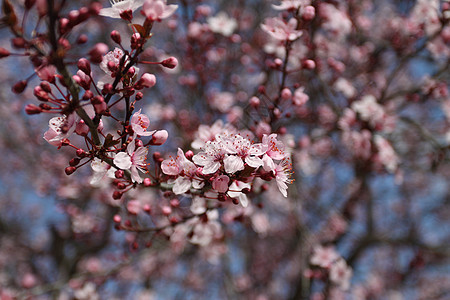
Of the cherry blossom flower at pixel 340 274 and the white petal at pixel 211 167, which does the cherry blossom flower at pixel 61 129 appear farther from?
the cherry blossom flower at pixel 340 274

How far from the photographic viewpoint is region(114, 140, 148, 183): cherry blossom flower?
Result: 1340mm

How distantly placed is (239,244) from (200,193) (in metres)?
5.92

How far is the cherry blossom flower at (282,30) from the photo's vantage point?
6.53 ft

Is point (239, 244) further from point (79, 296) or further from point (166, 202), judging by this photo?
point (166, 202)

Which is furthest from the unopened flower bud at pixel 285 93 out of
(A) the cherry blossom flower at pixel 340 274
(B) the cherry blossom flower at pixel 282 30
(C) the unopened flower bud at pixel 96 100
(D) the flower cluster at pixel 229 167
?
(A) the cherry blossom flower at pixel 340 274

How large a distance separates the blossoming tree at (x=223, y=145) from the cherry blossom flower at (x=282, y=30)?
0.04 ft

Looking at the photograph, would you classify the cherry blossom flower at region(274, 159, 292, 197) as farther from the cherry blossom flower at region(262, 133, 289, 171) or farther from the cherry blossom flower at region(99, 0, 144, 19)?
the cherry blossom flower at region(99, 0, 144, 19)

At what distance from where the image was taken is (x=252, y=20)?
5.92 meters

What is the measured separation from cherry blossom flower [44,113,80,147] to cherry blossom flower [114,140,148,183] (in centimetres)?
22

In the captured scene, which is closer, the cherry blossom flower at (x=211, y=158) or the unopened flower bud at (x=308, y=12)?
the cherry blossom flower at (x=211, y=158)

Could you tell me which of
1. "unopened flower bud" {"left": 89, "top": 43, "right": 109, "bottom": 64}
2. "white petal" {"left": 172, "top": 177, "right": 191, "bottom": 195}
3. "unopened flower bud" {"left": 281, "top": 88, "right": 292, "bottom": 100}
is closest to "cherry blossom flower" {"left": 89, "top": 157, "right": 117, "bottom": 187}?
"white petal" {"left": 172, "top": 177, "right": 191, "bottom": 195}

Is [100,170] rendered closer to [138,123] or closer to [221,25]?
[138,123]

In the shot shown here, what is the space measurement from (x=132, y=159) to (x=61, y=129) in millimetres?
335

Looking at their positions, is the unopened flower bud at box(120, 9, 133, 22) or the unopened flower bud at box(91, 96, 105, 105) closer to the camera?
the unopened flower bud at box(91, 96, 105, 105)
